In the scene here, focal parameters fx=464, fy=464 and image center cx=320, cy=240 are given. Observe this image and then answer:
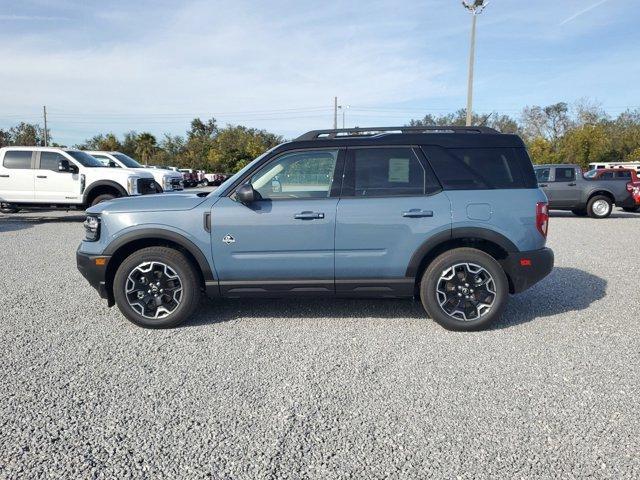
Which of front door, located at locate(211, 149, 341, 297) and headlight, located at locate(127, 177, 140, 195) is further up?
headlight, located at locate(127, 177, 140, 195)

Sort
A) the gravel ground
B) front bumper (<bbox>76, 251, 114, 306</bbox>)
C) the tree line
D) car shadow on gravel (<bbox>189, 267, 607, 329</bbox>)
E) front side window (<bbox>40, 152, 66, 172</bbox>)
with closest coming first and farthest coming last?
the gravel ground < front bumper (<bbox>76, 251, 114, 306</bbox>) < car shadow on gravel (<bbox>189, 267, 607, 329</bbox>) < front side window (<bbox>40, 152, 66, 172</bbox>) < the tree line

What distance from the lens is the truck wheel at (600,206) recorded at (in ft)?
49.3

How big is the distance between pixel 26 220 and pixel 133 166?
3.67 m

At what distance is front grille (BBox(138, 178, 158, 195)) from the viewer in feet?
42.8

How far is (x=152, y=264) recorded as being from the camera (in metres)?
4.41

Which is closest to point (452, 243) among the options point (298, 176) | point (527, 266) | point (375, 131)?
point (527, 266)

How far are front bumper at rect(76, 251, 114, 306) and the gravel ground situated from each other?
1.20 ft

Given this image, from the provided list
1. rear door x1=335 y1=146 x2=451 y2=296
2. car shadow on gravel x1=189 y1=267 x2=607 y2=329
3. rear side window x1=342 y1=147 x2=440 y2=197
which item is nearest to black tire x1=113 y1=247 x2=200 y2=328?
car shadow on gravel x1=189 y1=267 x2=607 y2=329

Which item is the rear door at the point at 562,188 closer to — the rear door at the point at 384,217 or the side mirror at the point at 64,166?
the rear door at the point at 384,217

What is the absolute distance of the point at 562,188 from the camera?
600 inches

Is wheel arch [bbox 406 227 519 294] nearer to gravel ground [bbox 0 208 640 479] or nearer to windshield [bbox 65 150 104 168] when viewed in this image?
gravel ground [bbox 0 208 640 479]

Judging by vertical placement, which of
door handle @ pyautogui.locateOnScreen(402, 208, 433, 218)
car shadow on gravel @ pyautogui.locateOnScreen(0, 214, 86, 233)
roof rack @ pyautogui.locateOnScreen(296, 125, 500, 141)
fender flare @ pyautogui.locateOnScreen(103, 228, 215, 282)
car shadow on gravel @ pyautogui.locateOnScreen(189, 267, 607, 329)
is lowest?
car shadow on gravel @ pyautogui.locateOnScreen(189, 267, 607, 329)

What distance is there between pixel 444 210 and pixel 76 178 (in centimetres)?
1132

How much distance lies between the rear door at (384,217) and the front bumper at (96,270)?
2.22 meters
